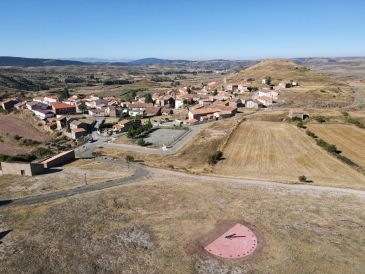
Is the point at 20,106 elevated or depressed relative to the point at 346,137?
elevated

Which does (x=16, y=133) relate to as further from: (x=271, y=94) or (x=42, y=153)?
(x=271, y=94)

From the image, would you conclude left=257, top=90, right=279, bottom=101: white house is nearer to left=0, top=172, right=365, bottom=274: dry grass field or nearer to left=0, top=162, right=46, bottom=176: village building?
left=0, top=172, right=365, bottom=274: dry grass field

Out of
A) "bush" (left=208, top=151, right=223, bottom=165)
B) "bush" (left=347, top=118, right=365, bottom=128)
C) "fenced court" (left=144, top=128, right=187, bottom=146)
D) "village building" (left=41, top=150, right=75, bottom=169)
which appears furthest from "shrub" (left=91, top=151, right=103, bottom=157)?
"bush" (left=347, top=118, right=365, bottom=128)

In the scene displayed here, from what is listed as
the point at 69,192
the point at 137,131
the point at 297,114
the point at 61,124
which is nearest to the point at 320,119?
the point at 297,114

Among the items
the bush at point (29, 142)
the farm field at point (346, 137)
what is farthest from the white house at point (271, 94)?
the bush at point (29, 142)

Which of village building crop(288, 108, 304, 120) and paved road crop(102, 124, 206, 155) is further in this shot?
village building crop(288, 108, 304, 120)

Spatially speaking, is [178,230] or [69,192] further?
[69,192]

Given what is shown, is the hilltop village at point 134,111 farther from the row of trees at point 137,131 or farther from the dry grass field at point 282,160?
the dry grass field at point 282,160

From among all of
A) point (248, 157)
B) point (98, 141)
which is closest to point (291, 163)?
point (248, 157)
